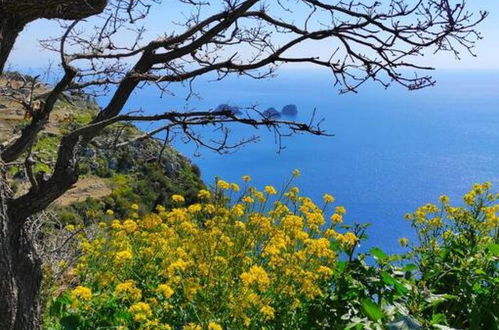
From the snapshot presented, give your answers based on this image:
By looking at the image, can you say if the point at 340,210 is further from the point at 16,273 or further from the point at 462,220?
the point at 16,273

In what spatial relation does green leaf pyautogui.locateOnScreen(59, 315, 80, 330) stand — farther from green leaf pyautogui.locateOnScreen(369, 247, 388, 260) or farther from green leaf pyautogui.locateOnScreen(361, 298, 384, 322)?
green leaf pyautogui.locateOnScreen(369, 247, 388, 260)

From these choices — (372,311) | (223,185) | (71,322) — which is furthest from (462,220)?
(71,322)

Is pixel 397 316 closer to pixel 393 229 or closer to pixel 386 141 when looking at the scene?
pixel 393 229

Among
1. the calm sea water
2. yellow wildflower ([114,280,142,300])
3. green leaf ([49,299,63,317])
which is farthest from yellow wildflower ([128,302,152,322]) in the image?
the calm sea water

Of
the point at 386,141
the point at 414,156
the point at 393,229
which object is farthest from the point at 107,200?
the point at 386,141

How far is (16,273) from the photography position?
121 inches

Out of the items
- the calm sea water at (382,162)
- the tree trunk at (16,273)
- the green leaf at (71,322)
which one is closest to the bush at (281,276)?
the green leaf at (71,322)

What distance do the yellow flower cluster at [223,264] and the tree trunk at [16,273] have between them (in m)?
0.39

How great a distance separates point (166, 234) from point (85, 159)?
0.72 m

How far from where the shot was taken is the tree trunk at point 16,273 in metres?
2.97

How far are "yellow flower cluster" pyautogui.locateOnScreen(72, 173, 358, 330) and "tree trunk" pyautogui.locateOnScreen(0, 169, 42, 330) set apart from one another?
39 cm

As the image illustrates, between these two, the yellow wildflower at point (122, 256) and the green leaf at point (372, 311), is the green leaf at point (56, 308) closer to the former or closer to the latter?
the yellow wildflower at point (122, 256)

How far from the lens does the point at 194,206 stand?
3611 millimetres

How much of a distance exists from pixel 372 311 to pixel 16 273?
75.4 inches
